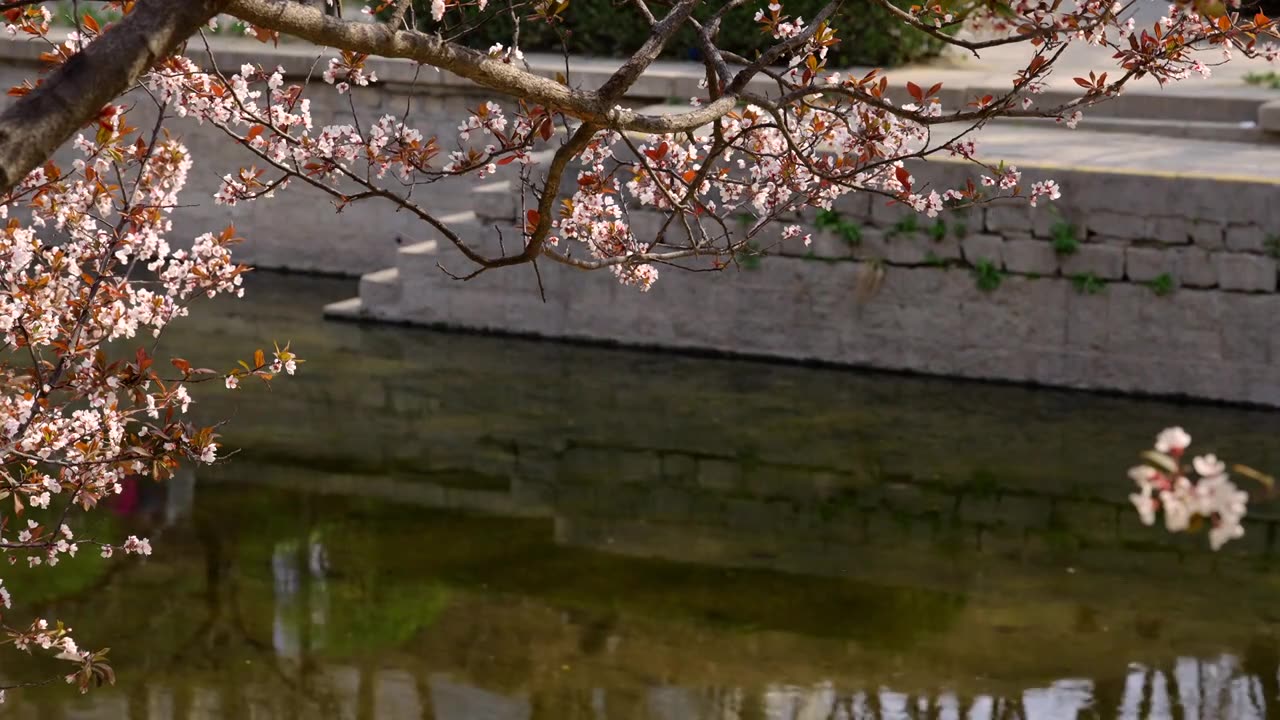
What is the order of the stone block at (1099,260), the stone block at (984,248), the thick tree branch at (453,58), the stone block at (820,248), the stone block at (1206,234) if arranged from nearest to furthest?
the thick tree branch at (453,58), the stone block at (1206,234), the stone block at (1099,260), the stone block at (984,248), the stone block at (820,248)

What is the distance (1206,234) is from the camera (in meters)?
8.67

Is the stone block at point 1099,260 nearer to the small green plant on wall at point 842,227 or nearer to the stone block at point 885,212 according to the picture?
the stone block at point 885,212

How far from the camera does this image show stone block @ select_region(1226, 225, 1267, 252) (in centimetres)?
857

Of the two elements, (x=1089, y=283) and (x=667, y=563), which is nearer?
(x=667, y=563)

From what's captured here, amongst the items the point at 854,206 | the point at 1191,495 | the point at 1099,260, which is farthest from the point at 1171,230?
the point at 1191,495

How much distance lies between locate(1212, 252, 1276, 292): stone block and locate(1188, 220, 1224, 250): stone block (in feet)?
0.19

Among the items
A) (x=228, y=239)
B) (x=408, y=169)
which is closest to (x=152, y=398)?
(x=228, y=239)

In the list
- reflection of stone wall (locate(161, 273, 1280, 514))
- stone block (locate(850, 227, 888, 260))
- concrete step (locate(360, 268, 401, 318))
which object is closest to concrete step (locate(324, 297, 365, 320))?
Result: concrete step (locate(360, 268, 401, 318))

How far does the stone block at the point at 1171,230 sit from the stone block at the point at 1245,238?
21cm

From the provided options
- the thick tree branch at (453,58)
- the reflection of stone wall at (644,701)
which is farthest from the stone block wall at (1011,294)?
the thick tree branch at (453,58)

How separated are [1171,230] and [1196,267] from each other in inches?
9.4

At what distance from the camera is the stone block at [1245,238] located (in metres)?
8.57

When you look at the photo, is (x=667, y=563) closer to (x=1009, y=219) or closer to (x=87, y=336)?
(x=87, y=336)

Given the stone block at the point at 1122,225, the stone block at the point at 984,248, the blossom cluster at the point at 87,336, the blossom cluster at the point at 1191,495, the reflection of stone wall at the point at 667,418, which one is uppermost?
the stone block at the point at 1122,225
